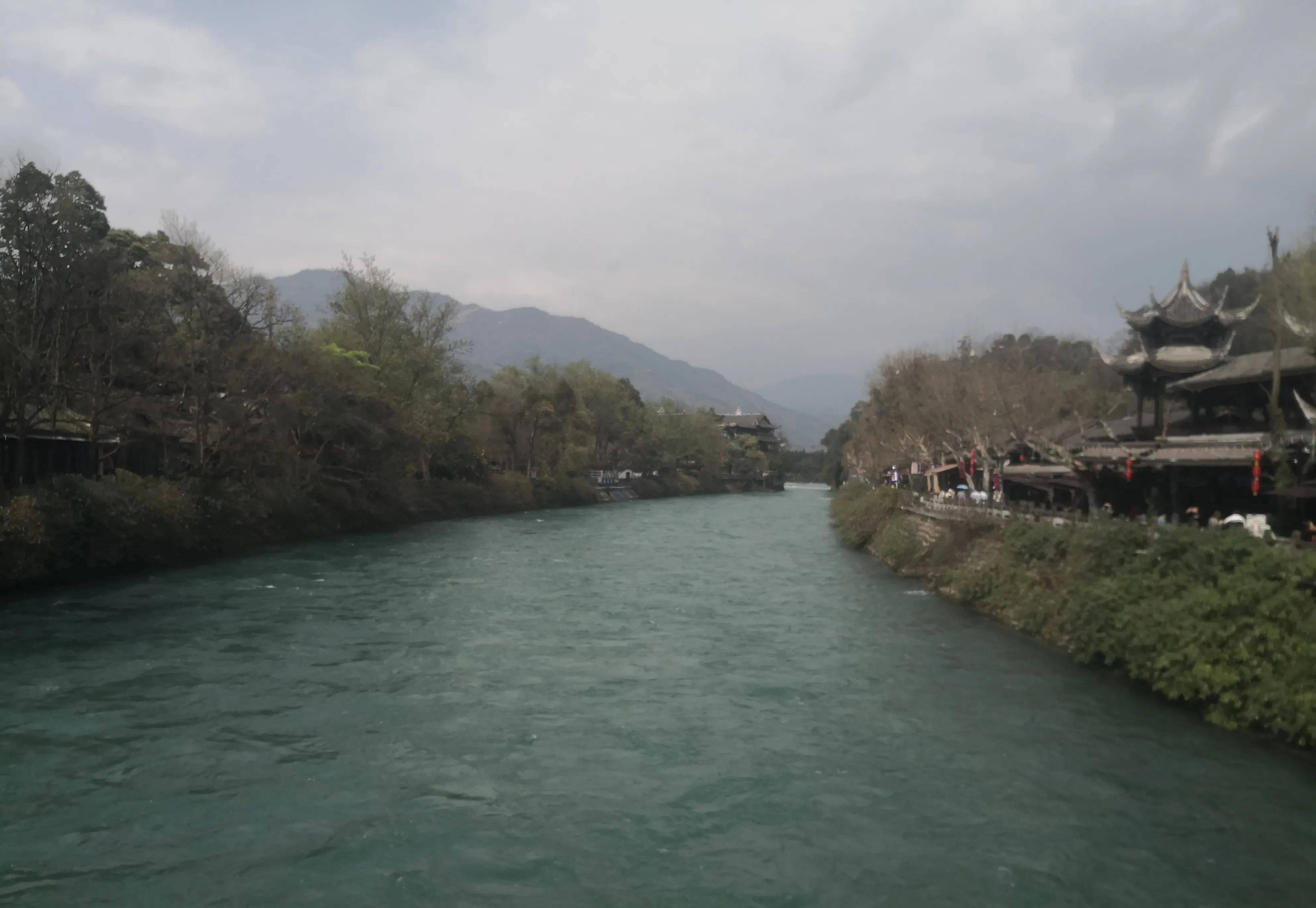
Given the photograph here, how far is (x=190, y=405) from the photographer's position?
30.5m

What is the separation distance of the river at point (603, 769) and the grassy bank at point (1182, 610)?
0.54 m

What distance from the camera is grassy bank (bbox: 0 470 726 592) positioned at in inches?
829

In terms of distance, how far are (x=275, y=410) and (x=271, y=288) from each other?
551 centimetres

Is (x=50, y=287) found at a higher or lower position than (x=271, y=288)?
lower

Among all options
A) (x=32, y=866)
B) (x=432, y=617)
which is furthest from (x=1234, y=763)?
(x=432, y=617)

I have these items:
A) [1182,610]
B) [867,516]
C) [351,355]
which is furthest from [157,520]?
[867,516]

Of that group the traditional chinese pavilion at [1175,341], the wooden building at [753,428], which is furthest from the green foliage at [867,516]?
the wooden building at [753,428]

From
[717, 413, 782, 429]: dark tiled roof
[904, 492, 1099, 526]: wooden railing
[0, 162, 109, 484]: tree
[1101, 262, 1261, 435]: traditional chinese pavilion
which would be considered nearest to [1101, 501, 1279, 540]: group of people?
[904, 492, 1099, 526]: wooden railing

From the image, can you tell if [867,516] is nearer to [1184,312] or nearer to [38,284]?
[1184,312]

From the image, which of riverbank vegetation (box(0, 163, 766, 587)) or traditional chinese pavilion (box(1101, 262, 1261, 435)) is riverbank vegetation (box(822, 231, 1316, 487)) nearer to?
traditional chinese pavilion (box(1101, 262, 1261, 435))

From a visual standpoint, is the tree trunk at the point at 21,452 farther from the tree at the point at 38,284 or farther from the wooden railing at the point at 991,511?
the wooden railing at the point at 991,511

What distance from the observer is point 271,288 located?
35.2 m

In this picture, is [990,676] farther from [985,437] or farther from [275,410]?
[275,410]

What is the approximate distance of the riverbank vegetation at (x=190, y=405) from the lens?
22.6 meters
